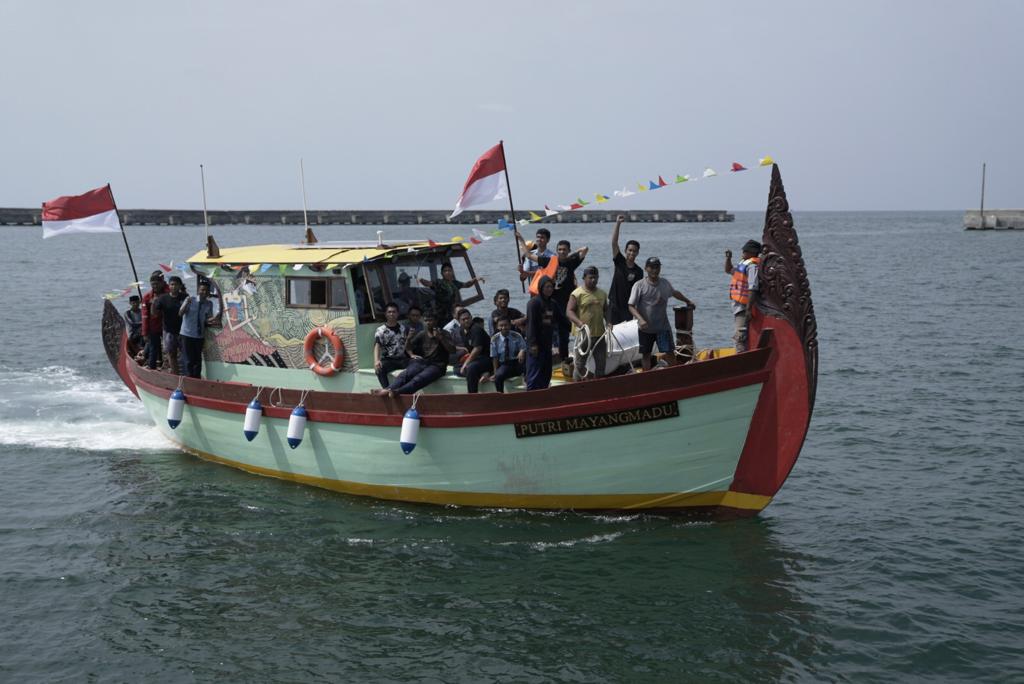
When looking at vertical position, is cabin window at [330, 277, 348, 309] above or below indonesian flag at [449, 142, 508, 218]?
below

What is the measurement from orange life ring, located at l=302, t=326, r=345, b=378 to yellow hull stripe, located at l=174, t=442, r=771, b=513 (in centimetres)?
155

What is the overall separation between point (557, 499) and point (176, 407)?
6.24m

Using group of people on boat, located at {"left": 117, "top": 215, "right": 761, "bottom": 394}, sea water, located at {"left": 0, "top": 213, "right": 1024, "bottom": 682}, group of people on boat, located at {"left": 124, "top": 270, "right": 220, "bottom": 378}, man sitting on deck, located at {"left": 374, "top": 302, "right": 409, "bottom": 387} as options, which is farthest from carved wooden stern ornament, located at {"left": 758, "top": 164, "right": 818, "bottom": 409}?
group of people on boat, located at {"left": 124, "top": 270, "right": 220, "bottom": 378}

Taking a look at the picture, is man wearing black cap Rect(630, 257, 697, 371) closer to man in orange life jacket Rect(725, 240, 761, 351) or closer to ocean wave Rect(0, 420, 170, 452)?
man in orange life jacket Rect(725, 240, 761, 351)

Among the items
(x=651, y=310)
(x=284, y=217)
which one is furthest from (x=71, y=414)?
(x=284, y=217)

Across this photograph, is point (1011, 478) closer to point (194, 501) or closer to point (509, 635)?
point (509, 635)

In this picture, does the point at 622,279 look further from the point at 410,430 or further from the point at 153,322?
the point at 153,322

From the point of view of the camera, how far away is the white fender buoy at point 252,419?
507 inches

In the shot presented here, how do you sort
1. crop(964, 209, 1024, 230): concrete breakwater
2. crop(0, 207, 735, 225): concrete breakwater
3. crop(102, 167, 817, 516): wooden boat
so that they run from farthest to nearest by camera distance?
1. crop(0, 207, 735, 225): concrete breakwater
2. crop(964, 209, 1024, 230): concrete breakwater
3. crop(102, 167, 817, 516): wooden boat

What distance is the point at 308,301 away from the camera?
13031 mm

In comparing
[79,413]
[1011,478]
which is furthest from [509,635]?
[79,413]

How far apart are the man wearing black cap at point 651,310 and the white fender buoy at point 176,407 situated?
705 centimetres

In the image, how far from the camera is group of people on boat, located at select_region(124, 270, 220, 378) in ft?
46.2

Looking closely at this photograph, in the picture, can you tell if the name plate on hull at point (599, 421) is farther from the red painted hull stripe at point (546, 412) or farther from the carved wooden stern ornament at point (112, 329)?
the carved wooden stern ornament at point (112, 329)
